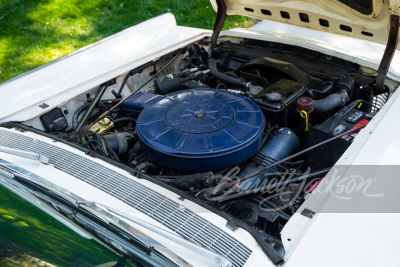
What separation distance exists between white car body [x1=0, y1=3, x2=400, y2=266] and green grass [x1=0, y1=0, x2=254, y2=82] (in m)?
2.24

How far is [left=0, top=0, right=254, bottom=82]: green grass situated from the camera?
4543 millimetres

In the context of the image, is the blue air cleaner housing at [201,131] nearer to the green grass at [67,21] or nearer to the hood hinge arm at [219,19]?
the hood hinge arm at [219,19]

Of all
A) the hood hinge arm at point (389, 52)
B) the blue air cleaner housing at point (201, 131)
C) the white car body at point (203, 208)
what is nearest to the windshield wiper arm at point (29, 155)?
the white car body at point (203, 208)

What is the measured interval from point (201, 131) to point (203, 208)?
0.43m

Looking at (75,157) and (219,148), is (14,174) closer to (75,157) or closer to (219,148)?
(75,157)

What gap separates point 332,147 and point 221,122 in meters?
0.50

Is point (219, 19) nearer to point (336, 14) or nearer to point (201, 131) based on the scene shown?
point (336, 14)

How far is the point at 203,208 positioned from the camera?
4.51 ft

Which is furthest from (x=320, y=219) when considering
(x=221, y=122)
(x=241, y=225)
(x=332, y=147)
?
(x=221, y=122)

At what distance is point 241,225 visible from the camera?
1301 millimetres

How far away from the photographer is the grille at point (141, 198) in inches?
47.4

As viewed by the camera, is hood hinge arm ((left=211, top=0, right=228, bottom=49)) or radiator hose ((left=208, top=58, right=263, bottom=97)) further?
hood hinge arm ((left=211, top=0, right=228, bottom=49))

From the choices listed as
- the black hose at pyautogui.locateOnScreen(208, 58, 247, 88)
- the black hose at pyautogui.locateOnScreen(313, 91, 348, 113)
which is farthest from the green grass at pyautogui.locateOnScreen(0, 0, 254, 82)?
the black hose at pyautogui.locateOnScreen(313, 91, 348, 113)

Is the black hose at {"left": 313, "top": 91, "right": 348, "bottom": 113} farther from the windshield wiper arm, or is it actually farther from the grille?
the windshield wiper arm
